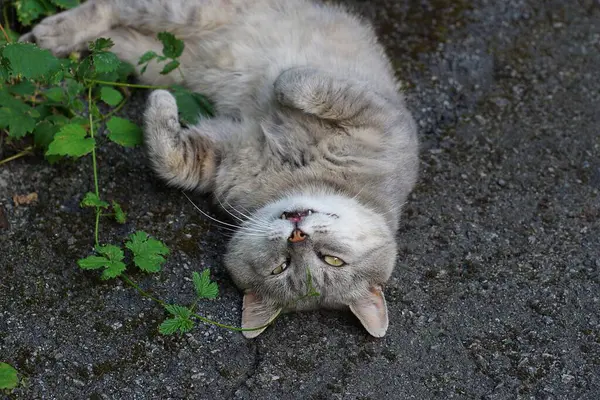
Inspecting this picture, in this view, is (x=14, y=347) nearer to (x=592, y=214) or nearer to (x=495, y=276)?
(x=495, y=276)

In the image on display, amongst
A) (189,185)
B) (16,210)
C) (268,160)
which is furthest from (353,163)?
(16,210)

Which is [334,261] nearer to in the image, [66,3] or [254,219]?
[254,219]

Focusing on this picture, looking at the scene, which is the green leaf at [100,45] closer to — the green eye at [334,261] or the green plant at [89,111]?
the green plant at [89,111]

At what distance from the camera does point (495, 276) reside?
398cm

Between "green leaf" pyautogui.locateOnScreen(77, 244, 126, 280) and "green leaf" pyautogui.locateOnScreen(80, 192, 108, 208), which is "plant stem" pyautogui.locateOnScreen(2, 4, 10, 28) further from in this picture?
"green leaf" pyautogui.locateOnScreen(77, 244, 126, 280)

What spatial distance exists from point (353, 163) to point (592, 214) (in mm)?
1437

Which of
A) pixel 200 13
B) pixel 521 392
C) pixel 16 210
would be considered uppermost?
pixel 200 13

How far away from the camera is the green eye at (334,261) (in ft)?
12.1

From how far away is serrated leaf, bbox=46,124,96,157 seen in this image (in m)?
3.74

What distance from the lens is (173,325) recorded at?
132 inches

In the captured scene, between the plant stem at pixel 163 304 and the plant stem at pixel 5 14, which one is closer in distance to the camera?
the plant stem at pixel 163 304

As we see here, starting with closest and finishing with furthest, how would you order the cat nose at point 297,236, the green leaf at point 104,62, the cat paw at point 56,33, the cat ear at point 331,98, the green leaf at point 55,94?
the cat nose at point 297,236
the green leaf at point 104,62
the cat ear at point 331,98
the green leaf at point 55,94
the cat paw at point 56,33

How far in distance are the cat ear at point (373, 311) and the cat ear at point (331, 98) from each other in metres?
0.89

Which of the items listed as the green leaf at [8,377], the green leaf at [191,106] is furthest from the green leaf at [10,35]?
the green leaf at [8,377]
